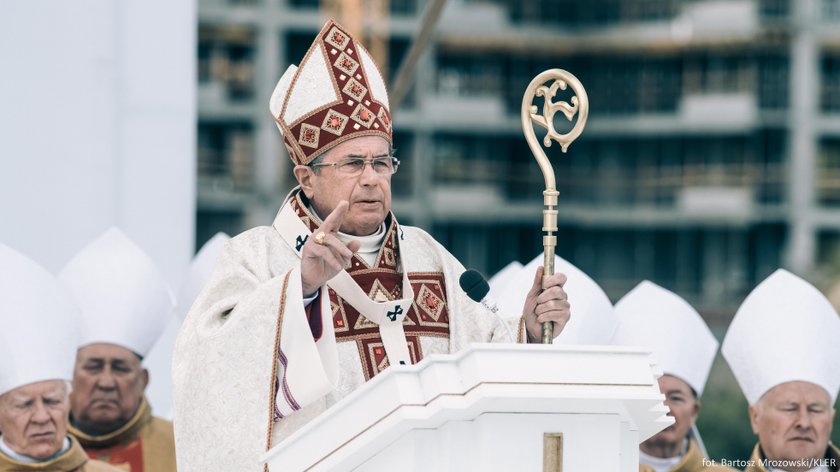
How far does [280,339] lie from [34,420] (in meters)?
2.35

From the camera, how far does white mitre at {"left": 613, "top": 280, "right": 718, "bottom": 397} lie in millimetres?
7090

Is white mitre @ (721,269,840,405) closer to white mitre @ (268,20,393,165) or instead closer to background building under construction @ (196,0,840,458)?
white mitre @ (268,20,393,165)

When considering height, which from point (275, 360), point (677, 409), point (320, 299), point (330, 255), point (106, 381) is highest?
point (330, 255)

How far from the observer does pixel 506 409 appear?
3246 millimetres

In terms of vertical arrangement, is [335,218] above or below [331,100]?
below

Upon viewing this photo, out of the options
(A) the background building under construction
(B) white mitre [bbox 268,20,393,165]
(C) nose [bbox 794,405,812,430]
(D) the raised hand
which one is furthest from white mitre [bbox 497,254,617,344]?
(A) the background building under construction

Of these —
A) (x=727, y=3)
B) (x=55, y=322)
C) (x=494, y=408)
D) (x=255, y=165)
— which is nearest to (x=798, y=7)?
(x=727, y=3)

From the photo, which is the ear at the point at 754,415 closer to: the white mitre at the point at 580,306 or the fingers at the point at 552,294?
the white mitre at the point at 580,306

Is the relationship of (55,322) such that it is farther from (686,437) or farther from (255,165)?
(255,165)

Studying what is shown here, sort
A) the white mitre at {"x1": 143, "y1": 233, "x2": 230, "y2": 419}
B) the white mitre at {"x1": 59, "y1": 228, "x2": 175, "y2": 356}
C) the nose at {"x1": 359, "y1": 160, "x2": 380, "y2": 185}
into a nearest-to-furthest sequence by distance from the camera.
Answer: the nose at {"x1": 359, "y1": 160, "x2": 380, "y2": 185}
the white mitre at {"x1": 59, "y1": 228, "x2": 175, "y2": 356}
the white mitre at {"x1": 143, "y1": 233, "x2": 230, "y2": 419}

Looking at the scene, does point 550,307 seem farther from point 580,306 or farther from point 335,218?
point 580,306

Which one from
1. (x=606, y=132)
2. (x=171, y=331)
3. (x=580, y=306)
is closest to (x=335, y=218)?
(x=580, y=306)

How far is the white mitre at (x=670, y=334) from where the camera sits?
709cm

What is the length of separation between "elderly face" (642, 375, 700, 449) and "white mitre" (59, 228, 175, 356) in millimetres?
2148
